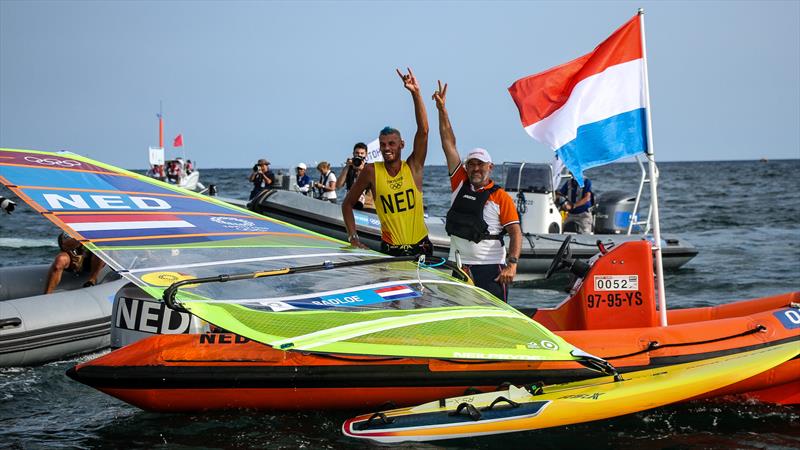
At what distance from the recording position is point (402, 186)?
670 centimetres

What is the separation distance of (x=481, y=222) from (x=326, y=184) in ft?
36.8

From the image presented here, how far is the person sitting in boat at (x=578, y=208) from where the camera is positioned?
14.7 meters

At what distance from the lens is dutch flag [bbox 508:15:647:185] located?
7211 millimetres

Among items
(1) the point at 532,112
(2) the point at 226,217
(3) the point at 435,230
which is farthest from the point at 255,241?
(3) the point at 435,230

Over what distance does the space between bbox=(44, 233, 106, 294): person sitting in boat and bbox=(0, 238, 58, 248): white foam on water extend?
1048 cm

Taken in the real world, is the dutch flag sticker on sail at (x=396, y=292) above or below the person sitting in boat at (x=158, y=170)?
below

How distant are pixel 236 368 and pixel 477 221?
208 centimetres

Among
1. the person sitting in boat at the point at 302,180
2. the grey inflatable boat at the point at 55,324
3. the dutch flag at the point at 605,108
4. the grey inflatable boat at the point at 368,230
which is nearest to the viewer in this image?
the dutch flag at the point at 605,108

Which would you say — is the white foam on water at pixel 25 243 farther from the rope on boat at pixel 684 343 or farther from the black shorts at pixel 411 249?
the rope on boat at pixel 684 343

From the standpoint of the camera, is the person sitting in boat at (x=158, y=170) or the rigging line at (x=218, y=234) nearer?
the rigging line at (x=218, y=234)

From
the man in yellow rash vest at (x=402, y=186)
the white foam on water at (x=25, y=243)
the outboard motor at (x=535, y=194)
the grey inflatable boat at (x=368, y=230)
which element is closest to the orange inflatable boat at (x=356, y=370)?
the man in yellow rash vest at (x=402, y=186)

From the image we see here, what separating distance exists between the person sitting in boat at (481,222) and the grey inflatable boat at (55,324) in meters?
3.81

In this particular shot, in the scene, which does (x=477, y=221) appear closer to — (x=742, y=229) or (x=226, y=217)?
(x=226, y=217)

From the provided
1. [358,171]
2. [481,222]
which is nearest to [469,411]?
[481,222]
